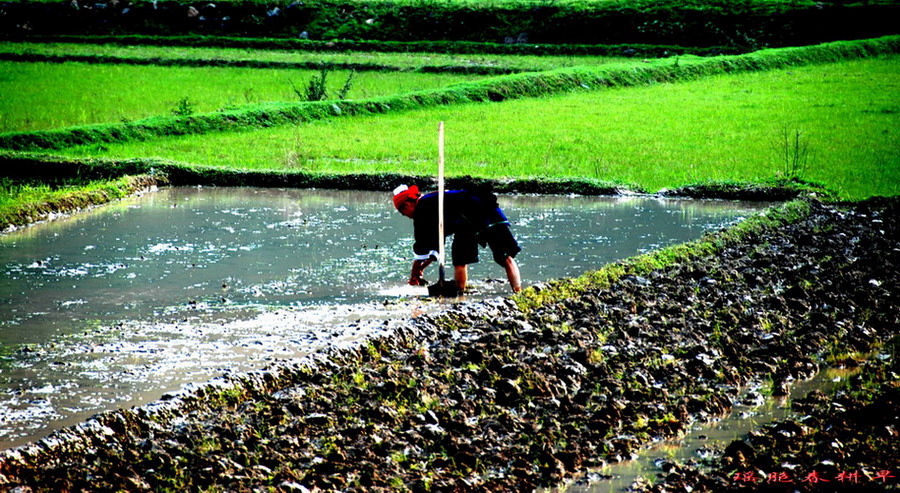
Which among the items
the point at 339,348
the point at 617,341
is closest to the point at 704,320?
the point at 617,341

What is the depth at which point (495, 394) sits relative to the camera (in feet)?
17.9

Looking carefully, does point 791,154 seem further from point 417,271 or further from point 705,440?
point 705,440

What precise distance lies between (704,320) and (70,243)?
234 inches

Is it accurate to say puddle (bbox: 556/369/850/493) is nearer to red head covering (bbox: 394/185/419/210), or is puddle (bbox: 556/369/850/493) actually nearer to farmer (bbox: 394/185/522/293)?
farmer (bbox: 394/185/522/293)

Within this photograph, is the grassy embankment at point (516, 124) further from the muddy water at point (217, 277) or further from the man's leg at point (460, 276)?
the man's leg at point (460, 276)

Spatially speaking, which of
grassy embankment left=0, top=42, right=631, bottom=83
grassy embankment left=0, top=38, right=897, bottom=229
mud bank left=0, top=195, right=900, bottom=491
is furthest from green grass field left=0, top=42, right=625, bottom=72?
Answer: mud bank left=0, top=195, right=900, bottom=491

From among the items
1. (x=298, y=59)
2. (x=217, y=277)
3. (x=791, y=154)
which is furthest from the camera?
(x=298, y=59)

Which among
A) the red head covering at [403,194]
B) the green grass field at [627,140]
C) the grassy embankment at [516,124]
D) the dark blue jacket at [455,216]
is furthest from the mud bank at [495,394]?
the grassy embankment at [516,124]

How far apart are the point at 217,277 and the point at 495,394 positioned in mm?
3618

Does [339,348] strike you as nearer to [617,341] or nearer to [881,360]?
[617,341]

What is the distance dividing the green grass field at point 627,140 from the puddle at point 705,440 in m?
6.51

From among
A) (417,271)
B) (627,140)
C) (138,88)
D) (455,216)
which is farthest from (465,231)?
(138,88)

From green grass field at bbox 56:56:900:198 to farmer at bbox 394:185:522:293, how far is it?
5269mm

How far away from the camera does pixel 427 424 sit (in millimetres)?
5020
